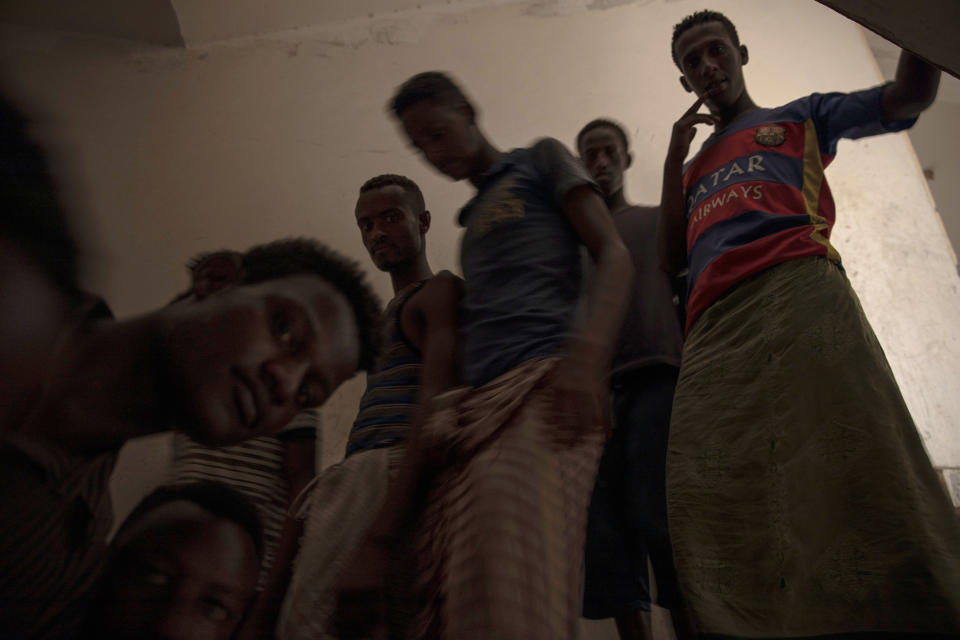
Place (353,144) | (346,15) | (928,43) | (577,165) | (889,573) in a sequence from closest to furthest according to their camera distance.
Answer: (889,573) < (928,43) < (577,165) < (353,144) < (346,15)

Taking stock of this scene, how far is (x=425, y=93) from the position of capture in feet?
3.96

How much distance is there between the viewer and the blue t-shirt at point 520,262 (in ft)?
3.14

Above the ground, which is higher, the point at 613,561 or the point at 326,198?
the point at 326,198

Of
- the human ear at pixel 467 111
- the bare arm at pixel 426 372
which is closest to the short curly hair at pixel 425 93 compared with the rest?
the human ear at pixel 467 111

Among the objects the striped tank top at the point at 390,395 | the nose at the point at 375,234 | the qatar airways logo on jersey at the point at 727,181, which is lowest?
the striped tank top at the point at 390,395

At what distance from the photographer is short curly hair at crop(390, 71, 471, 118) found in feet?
3.96

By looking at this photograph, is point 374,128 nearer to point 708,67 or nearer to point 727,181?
point 708,67

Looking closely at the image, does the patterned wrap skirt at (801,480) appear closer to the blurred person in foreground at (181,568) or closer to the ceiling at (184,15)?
the blurred person in foreground at (181,568)

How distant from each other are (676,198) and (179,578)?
1.10m

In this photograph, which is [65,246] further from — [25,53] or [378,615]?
[378,615]

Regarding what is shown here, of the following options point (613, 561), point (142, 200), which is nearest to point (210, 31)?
point (142, 200)

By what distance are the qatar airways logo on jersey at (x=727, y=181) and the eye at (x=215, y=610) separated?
1.05m

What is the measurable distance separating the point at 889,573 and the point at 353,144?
5.27ft

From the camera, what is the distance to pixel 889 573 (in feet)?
2.81
